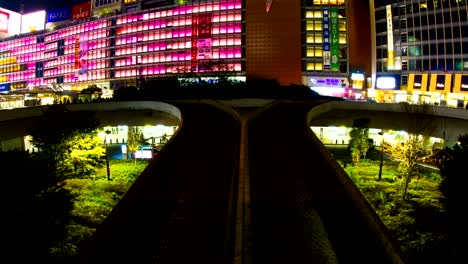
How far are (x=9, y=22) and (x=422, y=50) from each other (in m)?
125

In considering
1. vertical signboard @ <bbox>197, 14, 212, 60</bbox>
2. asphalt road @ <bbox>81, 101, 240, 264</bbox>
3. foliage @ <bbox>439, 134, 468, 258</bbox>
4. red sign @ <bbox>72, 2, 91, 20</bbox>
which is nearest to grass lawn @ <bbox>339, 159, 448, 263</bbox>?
foliage @ <bbox>439, 134, 468, 258</bbox>

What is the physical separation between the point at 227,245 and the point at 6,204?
712 cm

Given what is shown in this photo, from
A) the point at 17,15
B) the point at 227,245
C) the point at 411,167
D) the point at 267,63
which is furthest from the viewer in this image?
the point at 17,15

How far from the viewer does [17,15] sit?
5413 inches

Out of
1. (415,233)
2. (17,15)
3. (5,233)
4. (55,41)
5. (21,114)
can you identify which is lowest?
(415,233)

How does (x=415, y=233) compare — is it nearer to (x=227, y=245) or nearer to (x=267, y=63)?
(x=227, y=245)

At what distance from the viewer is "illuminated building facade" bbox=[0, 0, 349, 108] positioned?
290 feet

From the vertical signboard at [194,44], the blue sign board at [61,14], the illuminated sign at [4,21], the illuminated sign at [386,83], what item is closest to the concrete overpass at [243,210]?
the illuminated sign at [386,83]

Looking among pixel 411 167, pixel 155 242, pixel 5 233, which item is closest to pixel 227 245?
pixel 155 242

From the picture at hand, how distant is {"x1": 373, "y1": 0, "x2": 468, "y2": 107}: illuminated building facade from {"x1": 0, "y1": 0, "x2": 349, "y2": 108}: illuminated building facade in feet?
28.0

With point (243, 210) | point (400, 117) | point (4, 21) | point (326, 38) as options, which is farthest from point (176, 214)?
point (4, 21)

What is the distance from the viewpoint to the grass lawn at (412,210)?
1661cm

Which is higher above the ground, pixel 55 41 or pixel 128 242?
pixel 55 41

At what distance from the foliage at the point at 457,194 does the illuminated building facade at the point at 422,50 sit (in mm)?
56100
